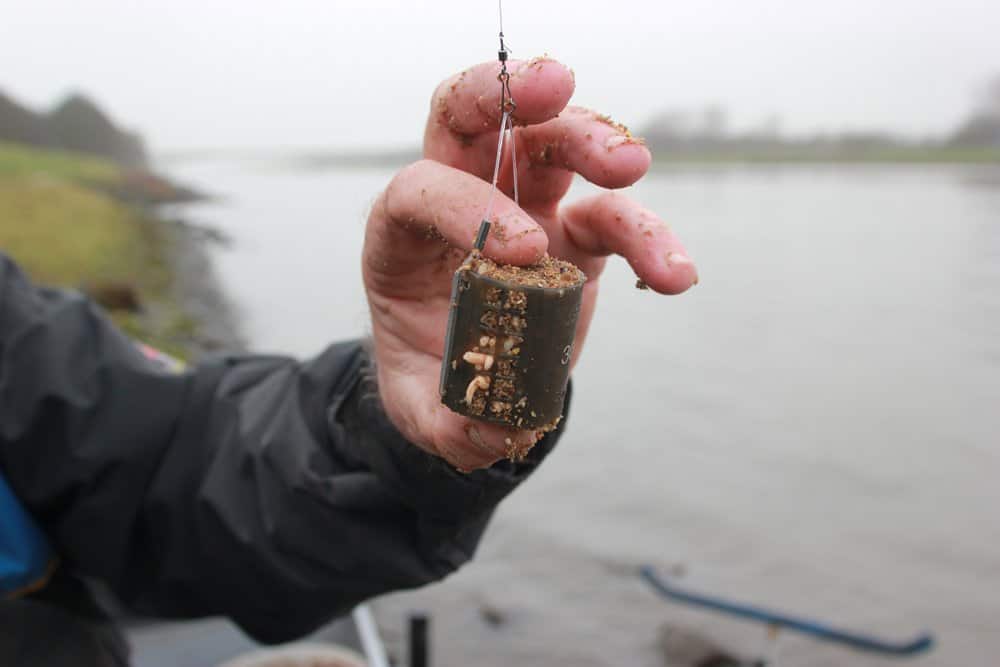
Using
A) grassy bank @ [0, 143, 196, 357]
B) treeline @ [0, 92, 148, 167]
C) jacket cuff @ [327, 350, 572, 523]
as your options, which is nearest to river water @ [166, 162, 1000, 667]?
jacket cuff @ [327, 350, 572, 523]

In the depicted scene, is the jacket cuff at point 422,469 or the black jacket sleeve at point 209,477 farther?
the black jacket sleeve at point 209,477

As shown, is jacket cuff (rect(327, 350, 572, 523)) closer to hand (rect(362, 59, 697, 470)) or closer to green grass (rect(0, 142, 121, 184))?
hand (rect(362, 59, 697, 470))

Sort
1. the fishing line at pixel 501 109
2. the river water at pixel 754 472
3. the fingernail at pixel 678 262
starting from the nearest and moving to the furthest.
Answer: the fishing line at pixel 501 109
the fingernail at pixel 678 262
the river water at pixel 754 472

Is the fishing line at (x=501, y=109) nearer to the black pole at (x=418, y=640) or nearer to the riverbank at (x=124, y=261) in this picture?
the black pole at (x=418, y=640)

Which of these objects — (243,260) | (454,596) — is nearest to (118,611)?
(454,596)

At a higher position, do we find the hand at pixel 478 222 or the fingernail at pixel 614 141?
the fingernail at pixel 614 141

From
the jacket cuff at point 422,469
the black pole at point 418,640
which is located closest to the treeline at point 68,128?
the black pole at point 418,640

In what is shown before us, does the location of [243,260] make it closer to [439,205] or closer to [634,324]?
[634,324]
